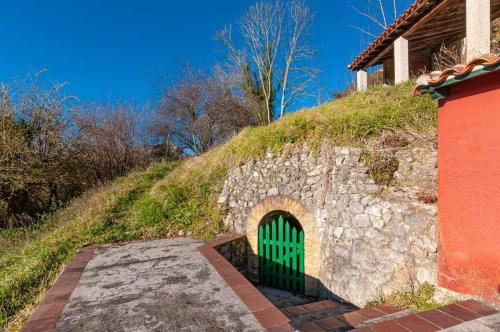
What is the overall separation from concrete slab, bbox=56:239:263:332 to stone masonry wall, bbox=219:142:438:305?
2448 millimetres

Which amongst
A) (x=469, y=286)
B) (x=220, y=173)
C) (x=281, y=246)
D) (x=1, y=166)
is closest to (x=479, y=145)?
(x=469, y=286)

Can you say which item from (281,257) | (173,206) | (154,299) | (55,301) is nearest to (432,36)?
(281,257)

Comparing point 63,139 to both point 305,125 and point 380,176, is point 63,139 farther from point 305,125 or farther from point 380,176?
point 380,176

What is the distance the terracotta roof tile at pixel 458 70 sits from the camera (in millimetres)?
2605

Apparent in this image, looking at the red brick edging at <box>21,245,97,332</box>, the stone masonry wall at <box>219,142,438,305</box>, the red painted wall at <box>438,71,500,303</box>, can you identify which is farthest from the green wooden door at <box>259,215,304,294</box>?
the red brick edging at <box>21,245,97,332</box>

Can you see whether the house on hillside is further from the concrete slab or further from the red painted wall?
the concrete slab

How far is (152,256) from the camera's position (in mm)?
4398

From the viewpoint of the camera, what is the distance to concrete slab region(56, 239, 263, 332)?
2.45 meters

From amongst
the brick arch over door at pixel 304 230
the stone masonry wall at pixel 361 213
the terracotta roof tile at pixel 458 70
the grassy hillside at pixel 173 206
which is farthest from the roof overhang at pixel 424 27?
the brick arch over door at pixel 304 230

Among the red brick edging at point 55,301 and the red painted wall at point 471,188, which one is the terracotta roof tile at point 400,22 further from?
the red brick edging at point 55,301

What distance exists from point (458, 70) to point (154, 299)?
4.31m

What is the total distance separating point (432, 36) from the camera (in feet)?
32.0

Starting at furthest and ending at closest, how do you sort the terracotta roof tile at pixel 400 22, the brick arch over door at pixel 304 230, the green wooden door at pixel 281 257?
the terracotta roof tile at pixel 400 22 → the green wooden door at pixel 281 257 → the brick arch over door at pixel 304 230

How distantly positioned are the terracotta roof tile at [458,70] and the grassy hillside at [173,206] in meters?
1.62
